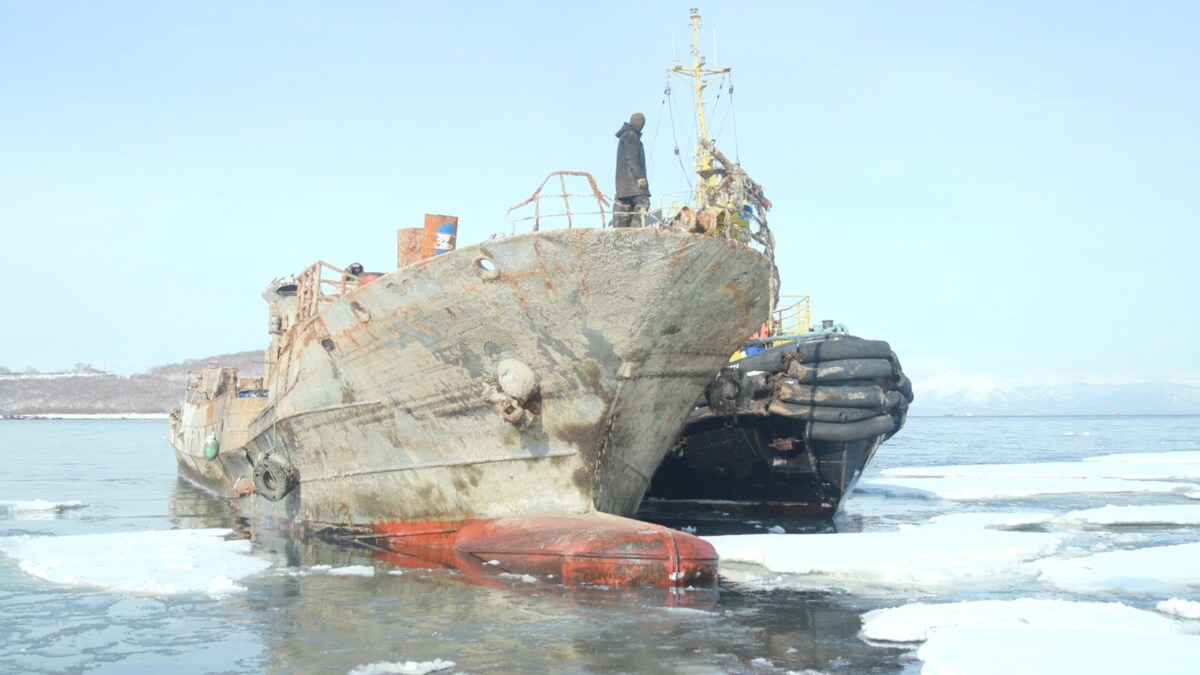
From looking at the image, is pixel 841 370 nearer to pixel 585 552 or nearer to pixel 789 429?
pixel 789 429

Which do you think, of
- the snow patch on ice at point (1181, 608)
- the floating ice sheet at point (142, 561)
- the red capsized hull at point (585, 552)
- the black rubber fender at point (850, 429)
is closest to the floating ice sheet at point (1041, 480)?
the black rubber fender at point (850, 429)

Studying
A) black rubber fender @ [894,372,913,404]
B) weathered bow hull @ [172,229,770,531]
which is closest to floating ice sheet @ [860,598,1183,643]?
weathered bow hull @ [172,229,770,531]

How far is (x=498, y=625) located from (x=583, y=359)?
11.4 feet

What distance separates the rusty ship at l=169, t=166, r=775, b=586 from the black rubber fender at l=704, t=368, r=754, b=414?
2.25 m

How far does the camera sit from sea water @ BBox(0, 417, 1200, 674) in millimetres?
6672

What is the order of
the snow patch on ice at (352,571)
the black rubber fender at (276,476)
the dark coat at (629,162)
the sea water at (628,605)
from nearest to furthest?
1. the sea water at (628,605)
2. the snow patch on ice at (352,571)
3. the dark coat at (629,162)
4. the black rubber fender at (276,476)

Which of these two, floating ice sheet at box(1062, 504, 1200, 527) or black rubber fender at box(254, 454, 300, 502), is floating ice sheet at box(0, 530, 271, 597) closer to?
black rubber fender at box(254, 454, 300, 502)

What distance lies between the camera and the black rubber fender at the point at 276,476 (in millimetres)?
13727

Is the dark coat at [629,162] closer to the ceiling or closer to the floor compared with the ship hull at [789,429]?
closer to the ceiling

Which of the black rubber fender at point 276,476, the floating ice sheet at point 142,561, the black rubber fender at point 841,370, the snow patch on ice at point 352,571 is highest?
the black rubber fender at point 841,370

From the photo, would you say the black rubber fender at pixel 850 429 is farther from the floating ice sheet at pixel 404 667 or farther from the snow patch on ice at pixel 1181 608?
the floating ice sheet at pixel 404 667

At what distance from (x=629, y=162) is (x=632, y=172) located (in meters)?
0.13

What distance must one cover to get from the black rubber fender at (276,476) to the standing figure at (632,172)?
618 centimetres

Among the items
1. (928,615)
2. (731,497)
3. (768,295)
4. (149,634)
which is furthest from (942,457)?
(149,634)
